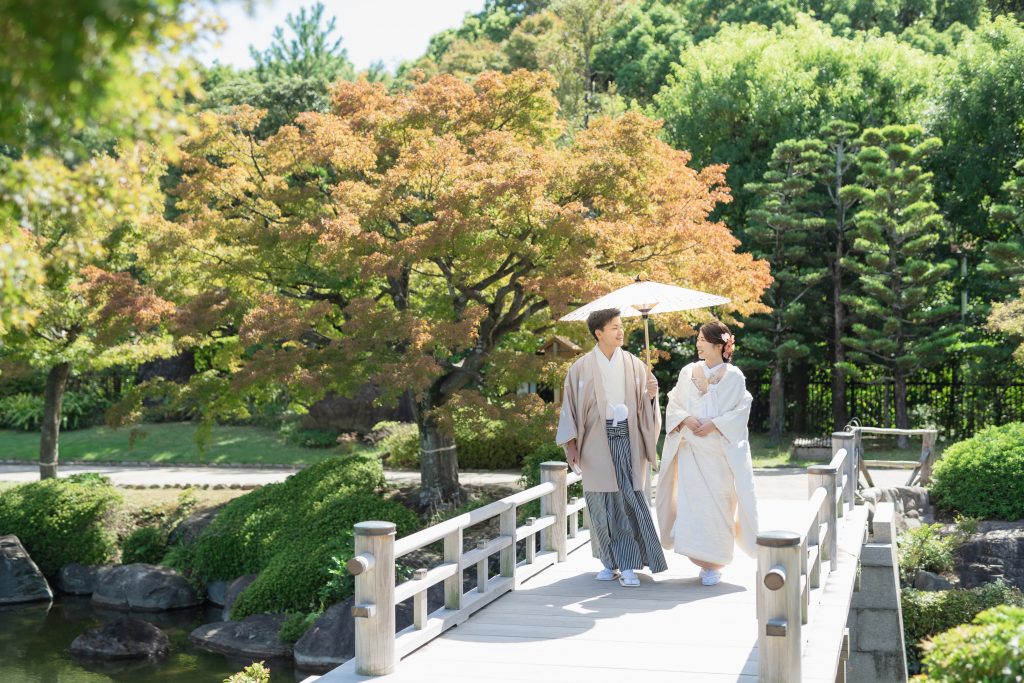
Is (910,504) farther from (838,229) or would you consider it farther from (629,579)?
(838,229)

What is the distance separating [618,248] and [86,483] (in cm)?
882

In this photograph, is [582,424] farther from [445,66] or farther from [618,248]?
[445,66]

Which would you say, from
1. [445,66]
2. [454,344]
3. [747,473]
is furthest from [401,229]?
[445,66]

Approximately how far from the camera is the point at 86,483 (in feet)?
53.2

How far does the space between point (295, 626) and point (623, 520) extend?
5732 millimetres

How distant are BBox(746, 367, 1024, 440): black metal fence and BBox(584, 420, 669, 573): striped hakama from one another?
1570 cm

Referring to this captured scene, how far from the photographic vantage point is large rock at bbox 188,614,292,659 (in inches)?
468

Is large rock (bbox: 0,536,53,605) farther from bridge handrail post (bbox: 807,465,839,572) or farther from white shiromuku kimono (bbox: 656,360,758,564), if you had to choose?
bridge handrail post (bbox: 807,465,839,572)

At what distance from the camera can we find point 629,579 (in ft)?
24.3

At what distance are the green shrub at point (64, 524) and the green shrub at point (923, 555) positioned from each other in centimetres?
1028

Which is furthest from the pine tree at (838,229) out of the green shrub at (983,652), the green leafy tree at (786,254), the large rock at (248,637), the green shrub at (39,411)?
the green shrub at (983,652)

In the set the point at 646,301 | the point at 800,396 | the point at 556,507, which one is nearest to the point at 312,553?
the point at 556,507

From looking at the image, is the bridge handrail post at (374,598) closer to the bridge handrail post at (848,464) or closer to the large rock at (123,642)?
the bridge handrail post at (848,464)

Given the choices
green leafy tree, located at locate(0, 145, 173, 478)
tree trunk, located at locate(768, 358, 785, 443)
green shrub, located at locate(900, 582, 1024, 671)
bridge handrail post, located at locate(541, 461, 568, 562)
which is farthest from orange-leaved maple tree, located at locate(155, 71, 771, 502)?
tree trunk, located at locate(768, 358, 785, 443)
